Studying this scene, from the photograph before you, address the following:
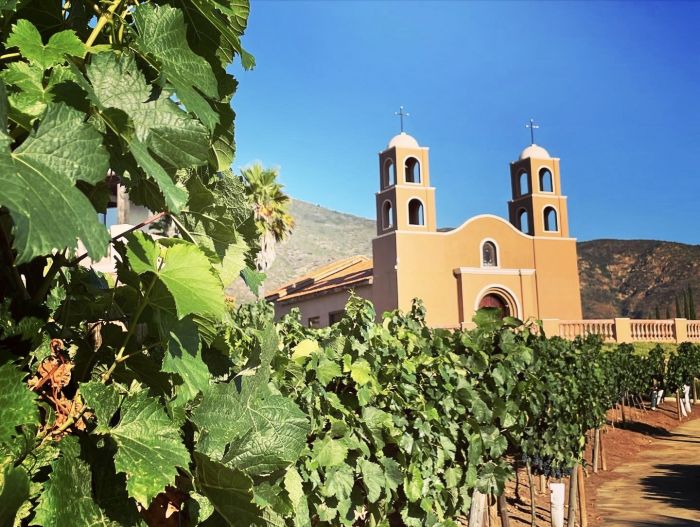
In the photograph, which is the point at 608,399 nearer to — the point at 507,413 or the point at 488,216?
the point at 507,413

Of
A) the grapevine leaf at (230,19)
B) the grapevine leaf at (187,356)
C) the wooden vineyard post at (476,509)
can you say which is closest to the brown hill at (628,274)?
the wooden vineyard post at (476,509)

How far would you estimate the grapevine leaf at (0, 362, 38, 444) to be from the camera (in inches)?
28.0

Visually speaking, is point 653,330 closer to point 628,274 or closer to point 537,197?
point 537,197

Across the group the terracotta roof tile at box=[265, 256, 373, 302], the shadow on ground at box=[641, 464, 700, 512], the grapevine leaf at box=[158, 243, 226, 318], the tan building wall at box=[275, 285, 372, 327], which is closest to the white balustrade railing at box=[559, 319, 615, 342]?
the tan building wall at box=[275, 285, 372, 327]

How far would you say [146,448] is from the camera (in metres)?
0.77

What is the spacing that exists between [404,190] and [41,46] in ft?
101

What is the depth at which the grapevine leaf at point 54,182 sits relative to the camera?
21.1 inches

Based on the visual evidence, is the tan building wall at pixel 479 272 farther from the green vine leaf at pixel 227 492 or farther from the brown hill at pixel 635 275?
the brown hill at pixel 635 275

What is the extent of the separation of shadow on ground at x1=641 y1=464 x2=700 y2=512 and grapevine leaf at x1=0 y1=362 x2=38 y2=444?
10.9 meters

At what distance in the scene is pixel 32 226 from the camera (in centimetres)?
54

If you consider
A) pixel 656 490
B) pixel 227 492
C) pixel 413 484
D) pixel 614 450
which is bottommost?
pixel 656 490

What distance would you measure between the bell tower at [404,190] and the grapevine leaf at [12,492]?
29.8 meters

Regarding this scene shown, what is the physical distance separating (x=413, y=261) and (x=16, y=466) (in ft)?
96.4

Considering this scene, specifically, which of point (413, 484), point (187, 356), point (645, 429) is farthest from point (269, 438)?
point (645, 429)
